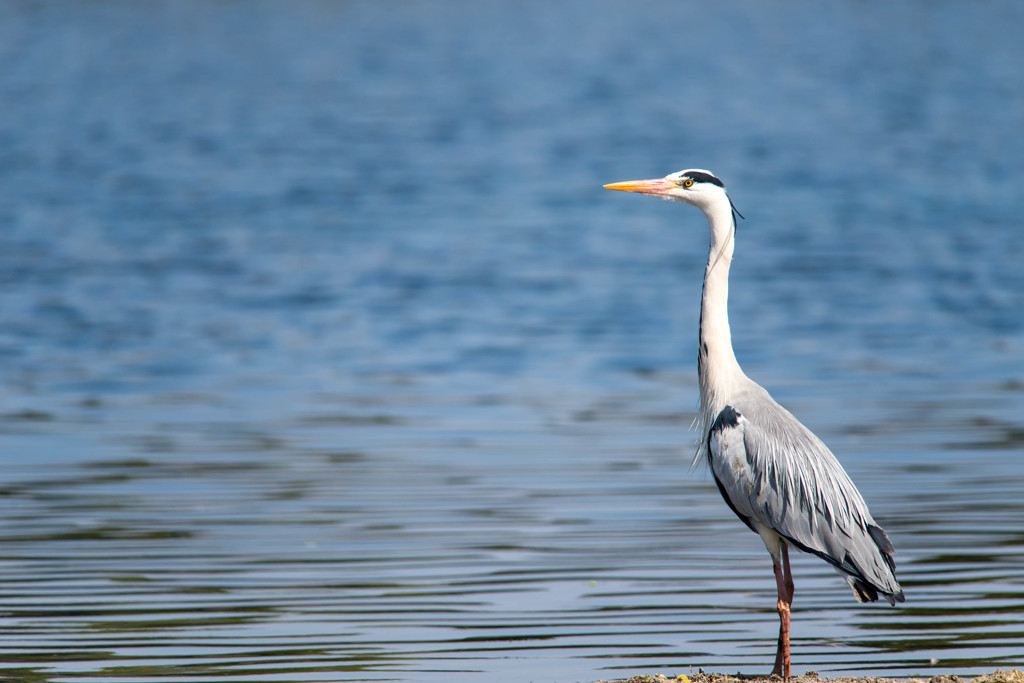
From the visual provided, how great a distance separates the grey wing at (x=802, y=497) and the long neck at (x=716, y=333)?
0.27 meters

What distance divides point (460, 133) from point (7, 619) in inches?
1122

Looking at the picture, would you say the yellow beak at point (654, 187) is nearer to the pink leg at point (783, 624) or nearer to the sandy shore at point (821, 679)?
the pink leg at point (783, 624)

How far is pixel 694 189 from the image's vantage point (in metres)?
7.15

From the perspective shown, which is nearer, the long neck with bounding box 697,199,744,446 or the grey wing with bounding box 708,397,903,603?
→ the grey wing with bounding box 708,397,903,603

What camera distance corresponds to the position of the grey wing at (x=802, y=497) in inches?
255

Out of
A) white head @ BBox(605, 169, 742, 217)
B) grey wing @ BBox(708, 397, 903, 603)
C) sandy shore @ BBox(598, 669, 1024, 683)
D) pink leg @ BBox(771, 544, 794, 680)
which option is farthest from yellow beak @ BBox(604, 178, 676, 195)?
sandy shore @ BBox(598, 669, 1024, 683)

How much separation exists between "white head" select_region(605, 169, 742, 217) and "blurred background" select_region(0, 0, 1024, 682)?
2.17 metres

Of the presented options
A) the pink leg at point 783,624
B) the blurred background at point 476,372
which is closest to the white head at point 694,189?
the pink leg at point 783,624

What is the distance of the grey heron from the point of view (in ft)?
21.2

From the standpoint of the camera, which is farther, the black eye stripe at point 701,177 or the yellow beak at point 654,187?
the yellow beak at point 654,187

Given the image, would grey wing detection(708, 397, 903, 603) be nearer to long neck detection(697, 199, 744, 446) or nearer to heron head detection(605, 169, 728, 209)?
long neck detection(697, 199, 744, 446)

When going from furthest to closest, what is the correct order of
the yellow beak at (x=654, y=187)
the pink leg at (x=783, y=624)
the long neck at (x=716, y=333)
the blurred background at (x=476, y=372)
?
the blurred background at (x=476, y=372), the yellow beak at (x=654, y=187), the long neck at (x=716, y=333), the pink leg at (x=783, y=624)

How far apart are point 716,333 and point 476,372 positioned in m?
7.57

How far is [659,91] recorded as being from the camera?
40.4m
